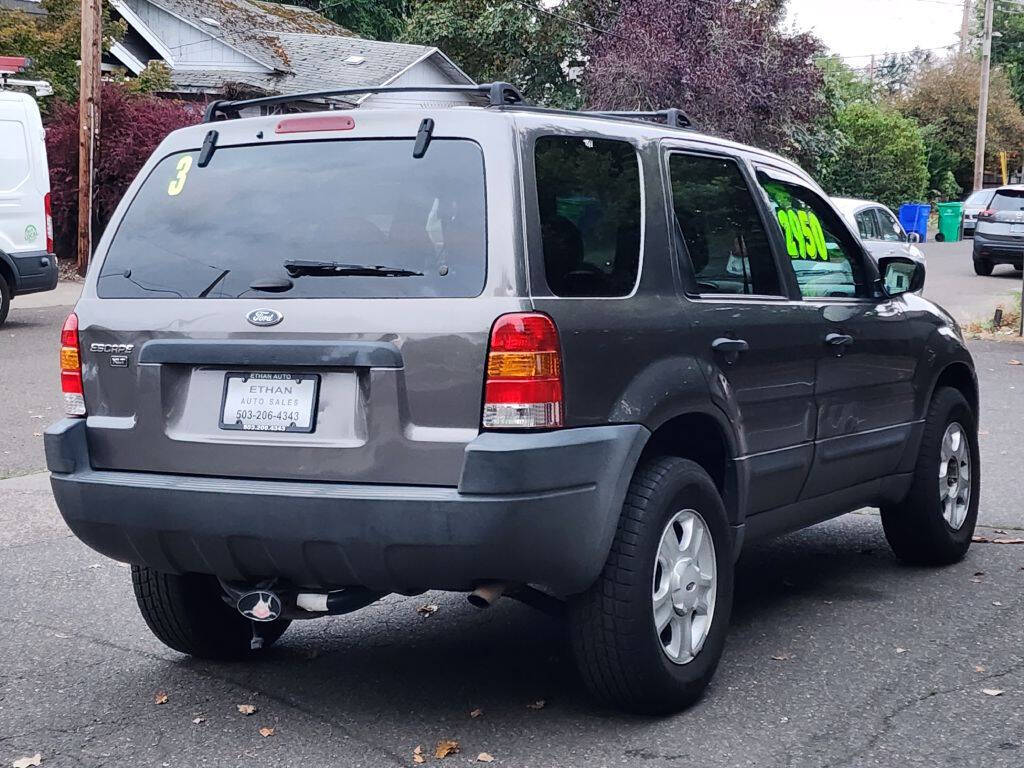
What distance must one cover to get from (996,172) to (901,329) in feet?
202

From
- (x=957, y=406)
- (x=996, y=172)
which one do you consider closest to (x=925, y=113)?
(x=996, y=172)

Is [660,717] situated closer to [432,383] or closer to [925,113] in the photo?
[432,383]

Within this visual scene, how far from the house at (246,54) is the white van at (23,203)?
63.3 ft

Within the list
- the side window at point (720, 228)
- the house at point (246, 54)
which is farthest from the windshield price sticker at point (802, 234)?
the house at point (246, 54)

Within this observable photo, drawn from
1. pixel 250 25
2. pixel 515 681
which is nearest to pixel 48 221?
pixel 515 681

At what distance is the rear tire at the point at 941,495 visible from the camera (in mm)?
6176

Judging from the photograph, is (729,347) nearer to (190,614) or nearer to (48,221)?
(190,614)

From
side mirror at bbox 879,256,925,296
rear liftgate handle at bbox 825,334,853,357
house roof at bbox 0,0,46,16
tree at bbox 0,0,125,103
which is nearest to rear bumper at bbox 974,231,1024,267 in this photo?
tree at bbox 0,0,125,103

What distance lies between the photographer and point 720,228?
197 inches

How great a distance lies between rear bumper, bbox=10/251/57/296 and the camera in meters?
16.2

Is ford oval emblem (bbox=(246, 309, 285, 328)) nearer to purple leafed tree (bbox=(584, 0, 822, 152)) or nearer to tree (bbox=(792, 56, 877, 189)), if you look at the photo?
purple leafed tree (bbox=(584, 0, 822, 152))

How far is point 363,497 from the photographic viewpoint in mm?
3914

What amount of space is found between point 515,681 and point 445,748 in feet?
2.30

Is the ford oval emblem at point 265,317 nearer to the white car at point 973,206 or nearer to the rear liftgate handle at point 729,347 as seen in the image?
the rear liftgate handle at point 729,347
